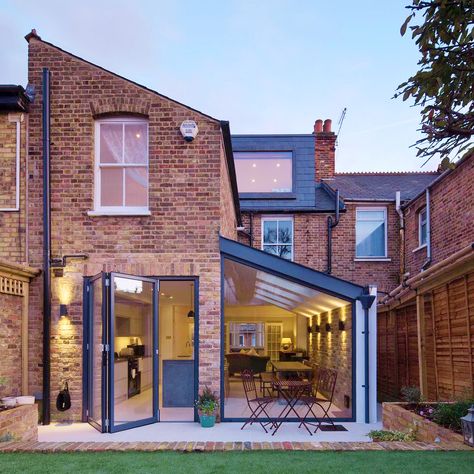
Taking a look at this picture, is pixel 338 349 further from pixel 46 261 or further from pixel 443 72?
pixel 443 72

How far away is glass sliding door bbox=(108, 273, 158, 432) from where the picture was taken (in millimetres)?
8086

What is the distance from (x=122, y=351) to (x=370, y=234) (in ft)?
32.9

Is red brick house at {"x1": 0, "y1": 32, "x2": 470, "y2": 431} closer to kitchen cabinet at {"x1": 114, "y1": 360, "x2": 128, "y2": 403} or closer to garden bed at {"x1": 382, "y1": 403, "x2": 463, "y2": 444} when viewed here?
kitchen cabinet at {"x1": 114, "y1": 360, "x2": 128, "y2": 403}

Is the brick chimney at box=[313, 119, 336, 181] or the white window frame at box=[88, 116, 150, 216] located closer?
the white window frame at box=[88, 116, 150, 216]

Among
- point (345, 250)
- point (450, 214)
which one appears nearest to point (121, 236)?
point (450, 214)

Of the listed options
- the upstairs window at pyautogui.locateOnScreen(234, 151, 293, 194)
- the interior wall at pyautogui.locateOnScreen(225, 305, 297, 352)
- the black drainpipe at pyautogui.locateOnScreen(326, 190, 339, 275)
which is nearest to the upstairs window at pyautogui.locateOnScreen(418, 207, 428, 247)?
the black drainpipe at pyautogui.locateOnScreen(326, 190, 339, 275)

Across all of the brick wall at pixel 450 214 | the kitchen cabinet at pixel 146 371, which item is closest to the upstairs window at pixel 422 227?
the brick wall at pixel 450 214

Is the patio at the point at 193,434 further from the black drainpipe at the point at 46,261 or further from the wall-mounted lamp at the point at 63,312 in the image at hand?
the wall-mounted lamp at the point at 63,312

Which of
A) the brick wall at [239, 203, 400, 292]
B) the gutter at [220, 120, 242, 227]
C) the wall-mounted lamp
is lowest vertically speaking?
the wall-mounted lamp

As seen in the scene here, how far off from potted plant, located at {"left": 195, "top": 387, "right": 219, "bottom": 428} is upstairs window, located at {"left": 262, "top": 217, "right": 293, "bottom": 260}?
8.40 metres

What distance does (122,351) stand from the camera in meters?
8.73

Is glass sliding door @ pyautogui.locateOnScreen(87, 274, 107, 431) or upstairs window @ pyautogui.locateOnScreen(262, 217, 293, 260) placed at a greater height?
upstairs window @ pyautogui.locateOnScreen(262, 217, 293, 260)

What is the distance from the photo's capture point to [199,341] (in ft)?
28.5

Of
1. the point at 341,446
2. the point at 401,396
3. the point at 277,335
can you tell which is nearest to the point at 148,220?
the point at 341,446
